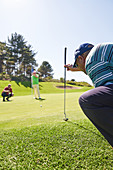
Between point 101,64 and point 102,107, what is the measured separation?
501 mm

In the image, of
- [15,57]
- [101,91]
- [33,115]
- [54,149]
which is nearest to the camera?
[101,91]

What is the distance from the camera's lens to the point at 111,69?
156 centimetres

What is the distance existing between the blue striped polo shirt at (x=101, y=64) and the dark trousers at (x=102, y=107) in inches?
4.2

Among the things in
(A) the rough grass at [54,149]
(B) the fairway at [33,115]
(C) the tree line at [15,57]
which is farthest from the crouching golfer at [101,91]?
(C) the tree line at [15,57]

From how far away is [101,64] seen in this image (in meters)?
1.61

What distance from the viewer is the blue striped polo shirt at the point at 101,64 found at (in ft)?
5.13

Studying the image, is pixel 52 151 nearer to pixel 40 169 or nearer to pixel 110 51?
pixel 40 169

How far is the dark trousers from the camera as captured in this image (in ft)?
5.03

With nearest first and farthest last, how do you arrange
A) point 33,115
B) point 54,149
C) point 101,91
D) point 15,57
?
point 101,91
point 54,149
point 33,115
point 15,57

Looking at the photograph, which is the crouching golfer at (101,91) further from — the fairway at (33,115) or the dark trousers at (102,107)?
the fairway at (33,115)

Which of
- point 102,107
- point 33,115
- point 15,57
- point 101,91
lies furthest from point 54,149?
point 15,57

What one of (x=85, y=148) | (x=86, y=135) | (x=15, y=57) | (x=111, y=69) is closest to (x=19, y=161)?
(x=85, y=148)

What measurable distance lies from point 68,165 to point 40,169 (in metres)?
0.41

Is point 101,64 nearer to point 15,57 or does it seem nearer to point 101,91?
point 101,91
